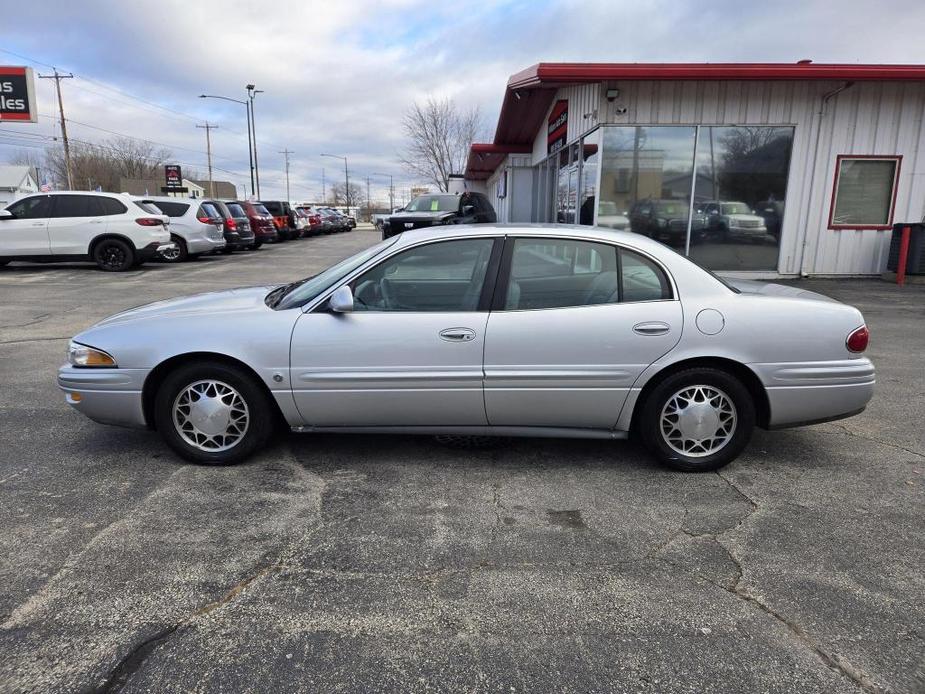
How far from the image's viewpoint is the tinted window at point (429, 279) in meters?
3.76

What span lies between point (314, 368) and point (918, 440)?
4.06 metres

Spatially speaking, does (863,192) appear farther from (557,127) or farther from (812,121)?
(557,127)

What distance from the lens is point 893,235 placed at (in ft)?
39.7

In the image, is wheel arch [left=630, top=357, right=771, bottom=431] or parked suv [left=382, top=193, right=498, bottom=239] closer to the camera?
wheel arch [left=630, top=357, right=771, bottom=431]

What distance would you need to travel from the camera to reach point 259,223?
75.6ft

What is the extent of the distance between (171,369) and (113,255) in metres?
12.6

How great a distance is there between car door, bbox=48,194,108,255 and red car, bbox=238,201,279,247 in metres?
7.96

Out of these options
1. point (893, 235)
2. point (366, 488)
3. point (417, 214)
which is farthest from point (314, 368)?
point (417, 214)

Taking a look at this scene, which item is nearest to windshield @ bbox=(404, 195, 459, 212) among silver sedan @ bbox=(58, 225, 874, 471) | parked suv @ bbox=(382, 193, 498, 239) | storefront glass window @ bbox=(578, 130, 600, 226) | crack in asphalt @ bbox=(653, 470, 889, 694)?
parked suv @ bbox=(382, 193, 498, 239)

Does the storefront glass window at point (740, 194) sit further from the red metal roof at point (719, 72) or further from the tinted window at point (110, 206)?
the tinted window at point (110, 206)

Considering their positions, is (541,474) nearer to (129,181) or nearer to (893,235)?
(893,235)

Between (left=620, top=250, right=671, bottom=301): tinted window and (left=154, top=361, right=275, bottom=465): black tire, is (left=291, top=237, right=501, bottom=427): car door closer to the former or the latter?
(left=154, top=361, right=275, bottom=465): black tire

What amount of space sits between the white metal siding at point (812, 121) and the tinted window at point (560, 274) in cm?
880

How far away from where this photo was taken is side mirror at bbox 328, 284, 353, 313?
3.59 m
